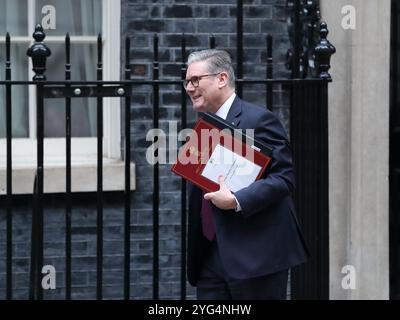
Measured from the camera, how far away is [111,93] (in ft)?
18.3

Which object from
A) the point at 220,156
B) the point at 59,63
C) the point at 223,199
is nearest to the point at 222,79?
the point at 220,156

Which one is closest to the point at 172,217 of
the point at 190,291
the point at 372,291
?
the point at 190,291

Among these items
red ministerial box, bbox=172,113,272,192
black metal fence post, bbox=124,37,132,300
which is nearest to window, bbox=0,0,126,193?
black metal fence post, bbox=124,37,132,300

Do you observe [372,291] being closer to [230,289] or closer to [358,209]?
[358,209]

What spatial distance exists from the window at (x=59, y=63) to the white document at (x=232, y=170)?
2255 mm

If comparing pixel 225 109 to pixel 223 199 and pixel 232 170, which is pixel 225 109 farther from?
pixel 223 199

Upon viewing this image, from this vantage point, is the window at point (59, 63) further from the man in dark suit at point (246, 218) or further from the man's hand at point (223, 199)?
the man's hand at point (223, 199)

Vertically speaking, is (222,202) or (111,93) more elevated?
(111,93)

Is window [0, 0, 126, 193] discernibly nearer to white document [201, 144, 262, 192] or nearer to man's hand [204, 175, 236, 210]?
Result: white document [201, 144, 262, 192]

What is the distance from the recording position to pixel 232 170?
485cm

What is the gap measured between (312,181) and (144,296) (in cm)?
174

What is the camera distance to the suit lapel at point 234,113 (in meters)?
4.91

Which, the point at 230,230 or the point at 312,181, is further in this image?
the point at 312,181

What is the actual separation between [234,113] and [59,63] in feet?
8.15
